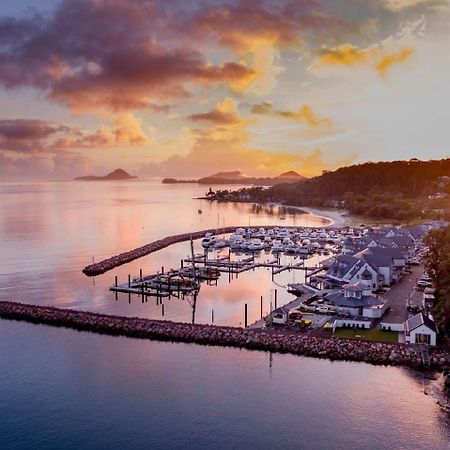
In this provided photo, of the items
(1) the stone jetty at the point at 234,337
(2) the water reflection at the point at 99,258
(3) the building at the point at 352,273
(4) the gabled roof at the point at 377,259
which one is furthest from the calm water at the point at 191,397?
(4) the gabled roof at the point at 377,259

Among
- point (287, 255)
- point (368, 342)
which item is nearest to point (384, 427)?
point (368, 342)

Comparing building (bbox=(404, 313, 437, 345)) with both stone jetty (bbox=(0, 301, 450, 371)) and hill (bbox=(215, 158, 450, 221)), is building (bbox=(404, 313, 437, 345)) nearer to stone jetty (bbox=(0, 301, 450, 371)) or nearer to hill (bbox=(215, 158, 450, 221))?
stone jetty (bbox=(0, 301, 450, 371))

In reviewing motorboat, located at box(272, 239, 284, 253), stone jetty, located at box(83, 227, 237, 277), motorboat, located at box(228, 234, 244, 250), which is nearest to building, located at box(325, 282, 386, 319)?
stone jetty, located at box(83, 227, 237, 277)

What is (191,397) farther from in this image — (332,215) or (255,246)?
(332,215)

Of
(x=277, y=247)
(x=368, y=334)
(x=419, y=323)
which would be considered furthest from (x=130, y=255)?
(x=419, y=323)

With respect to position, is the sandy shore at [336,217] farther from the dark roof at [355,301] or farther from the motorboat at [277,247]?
the dark roof at [355,301]

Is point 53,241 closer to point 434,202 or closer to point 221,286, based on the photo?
point 221,286
